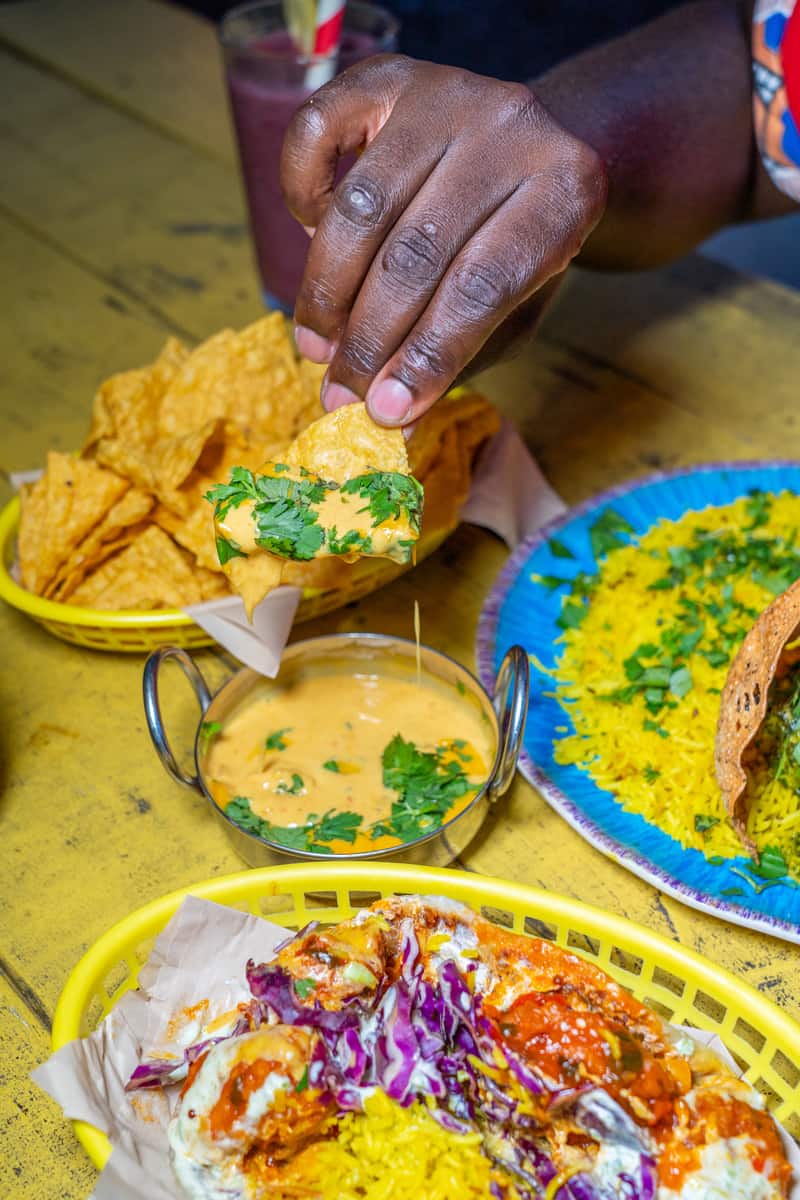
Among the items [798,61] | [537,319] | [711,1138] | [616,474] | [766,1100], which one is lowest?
[616,474]

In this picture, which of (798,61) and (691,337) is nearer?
(798,61)

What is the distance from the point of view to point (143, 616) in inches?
74.1

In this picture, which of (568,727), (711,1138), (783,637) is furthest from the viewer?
(568,727)

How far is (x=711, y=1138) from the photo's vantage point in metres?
1.18

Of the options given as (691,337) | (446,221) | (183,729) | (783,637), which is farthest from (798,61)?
(183,729)

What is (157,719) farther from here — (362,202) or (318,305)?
(362,202)

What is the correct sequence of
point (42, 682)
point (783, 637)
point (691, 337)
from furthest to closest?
point (691, 337) → point (42, 682) → point (783, 637)

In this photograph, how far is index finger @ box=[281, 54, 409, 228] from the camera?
65.9 inches

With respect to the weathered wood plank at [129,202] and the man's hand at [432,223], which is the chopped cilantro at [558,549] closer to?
the man's hand at [432,223]

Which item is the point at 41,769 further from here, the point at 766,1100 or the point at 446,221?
the point at 766,1100

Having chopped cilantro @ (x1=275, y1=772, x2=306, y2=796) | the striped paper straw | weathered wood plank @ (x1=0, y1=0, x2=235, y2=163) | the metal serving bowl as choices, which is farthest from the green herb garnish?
weathered wood plank @ (x1=0, y1=0, x2=235, y2=163)

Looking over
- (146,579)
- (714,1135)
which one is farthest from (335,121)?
(714,1135)

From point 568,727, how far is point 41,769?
2.76 feet

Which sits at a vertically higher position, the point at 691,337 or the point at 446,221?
the point at 446,221
